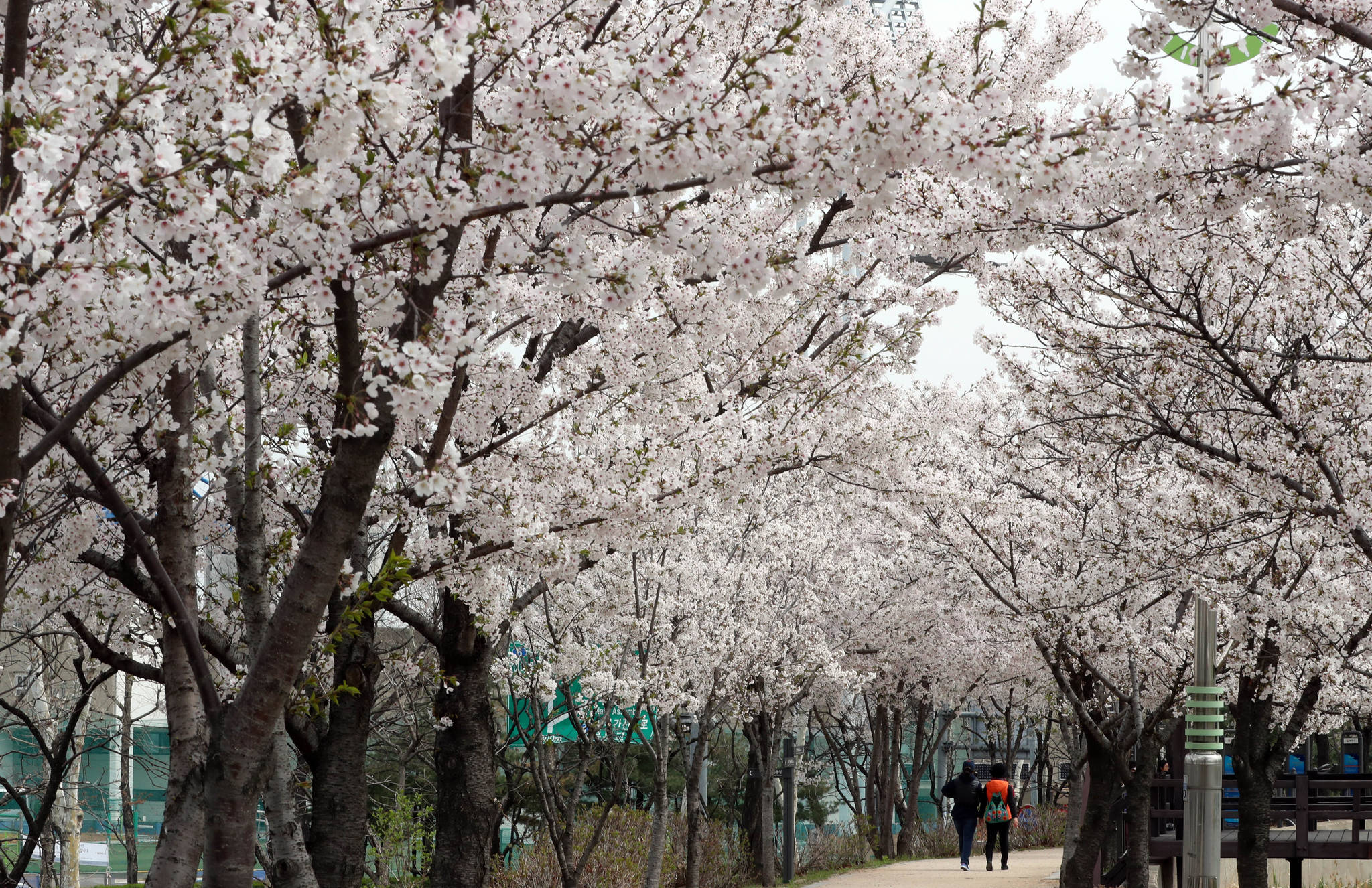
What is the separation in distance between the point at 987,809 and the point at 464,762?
13.8 meters

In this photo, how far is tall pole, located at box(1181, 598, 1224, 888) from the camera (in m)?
8.44

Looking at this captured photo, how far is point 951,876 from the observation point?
19438 mm

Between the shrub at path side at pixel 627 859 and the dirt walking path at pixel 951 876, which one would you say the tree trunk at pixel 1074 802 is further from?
the shrub at path side at pixel 627 859

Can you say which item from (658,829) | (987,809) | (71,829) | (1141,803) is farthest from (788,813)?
(71,829)

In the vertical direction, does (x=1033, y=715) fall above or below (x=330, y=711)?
below

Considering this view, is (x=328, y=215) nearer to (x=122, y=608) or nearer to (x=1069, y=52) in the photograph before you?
(x=122, y=608)

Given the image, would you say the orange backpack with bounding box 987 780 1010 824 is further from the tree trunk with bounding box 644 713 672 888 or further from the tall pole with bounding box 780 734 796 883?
the tree trunk with bounding box 644 713 672 888

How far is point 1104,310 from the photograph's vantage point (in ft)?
29.6

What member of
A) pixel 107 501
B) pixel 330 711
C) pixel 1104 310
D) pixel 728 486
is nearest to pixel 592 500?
pixel 728 486

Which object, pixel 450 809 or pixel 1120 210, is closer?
pixel 1120 210

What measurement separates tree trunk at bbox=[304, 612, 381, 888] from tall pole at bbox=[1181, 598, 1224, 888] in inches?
216

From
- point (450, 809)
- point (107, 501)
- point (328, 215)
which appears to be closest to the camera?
point (328, 215)

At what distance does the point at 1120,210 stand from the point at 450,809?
A: 6083mm

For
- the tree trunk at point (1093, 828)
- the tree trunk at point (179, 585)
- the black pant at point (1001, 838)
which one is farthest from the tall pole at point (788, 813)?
the tree trunk at point (179, 585)
